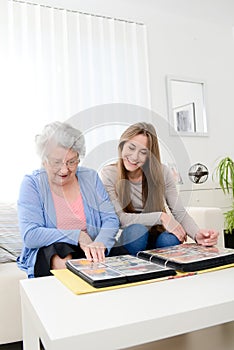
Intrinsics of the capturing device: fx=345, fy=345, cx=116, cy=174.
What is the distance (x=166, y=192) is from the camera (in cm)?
157

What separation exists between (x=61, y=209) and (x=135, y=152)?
1.28 feet

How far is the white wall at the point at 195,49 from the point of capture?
282 centimetres

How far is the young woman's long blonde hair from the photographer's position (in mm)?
1461

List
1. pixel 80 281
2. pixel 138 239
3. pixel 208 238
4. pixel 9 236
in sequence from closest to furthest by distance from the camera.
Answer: pixel 80 281
pixel 208 238
pixel 138 239
pixel 9 236

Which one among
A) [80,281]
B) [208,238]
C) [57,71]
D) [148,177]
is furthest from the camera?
[57,71]

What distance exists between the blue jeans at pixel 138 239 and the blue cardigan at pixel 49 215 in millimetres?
58

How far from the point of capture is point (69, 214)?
133 cm

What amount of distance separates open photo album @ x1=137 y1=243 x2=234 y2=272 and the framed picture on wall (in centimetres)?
192

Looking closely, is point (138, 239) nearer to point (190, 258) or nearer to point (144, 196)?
point (144, 196)

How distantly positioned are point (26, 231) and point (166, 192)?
655 millimetres

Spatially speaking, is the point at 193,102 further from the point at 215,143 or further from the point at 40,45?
the point at 40,45

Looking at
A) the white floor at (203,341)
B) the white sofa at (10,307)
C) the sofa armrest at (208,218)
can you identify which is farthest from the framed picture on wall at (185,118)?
the white floor at (203,341)

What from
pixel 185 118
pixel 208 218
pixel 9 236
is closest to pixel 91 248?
pixel 9 236

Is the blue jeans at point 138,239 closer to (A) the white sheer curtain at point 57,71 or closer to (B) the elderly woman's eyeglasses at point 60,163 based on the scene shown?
(B) the elderly woman's eyeglasses at point 60,163
